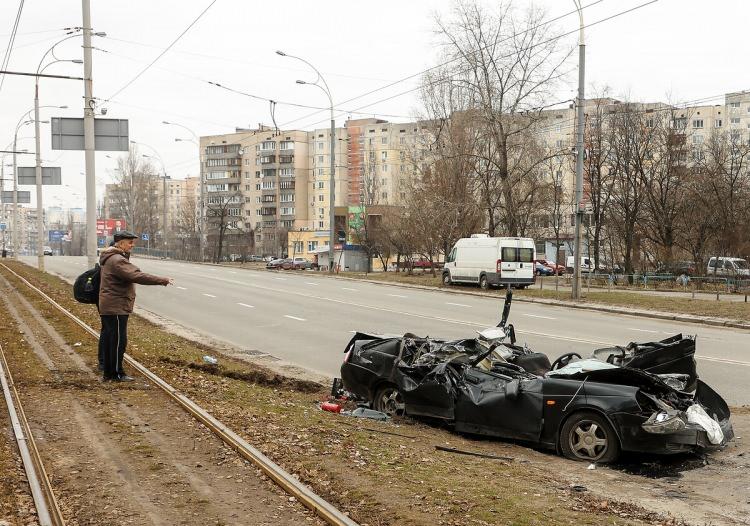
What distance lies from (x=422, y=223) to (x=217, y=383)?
35.0m

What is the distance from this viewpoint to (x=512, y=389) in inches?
283

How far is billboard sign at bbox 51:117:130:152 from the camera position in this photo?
19.4m

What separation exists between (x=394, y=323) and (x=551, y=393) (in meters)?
11.0

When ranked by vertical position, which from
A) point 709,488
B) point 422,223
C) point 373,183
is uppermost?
point 373,183

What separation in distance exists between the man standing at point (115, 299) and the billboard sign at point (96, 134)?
39.4 feet

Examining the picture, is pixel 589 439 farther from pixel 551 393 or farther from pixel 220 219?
pixel 220 219

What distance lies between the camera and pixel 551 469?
639 centimetres

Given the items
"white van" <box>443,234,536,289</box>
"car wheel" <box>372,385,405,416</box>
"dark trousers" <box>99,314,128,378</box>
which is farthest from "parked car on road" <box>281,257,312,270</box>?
"car wheel" <box>372,385,405,416</box>

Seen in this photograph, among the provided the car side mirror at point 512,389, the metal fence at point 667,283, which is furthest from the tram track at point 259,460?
the metal fence at point 667,283

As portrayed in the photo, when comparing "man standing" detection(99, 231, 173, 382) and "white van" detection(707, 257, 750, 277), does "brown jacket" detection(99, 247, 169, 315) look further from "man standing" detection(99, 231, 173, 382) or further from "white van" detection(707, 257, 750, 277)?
"white van" detection(707, 257, 750, 277)

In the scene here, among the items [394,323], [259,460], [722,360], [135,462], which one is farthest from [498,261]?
[135,462]

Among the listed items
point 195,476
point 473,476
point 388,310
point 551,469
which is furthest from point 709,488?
point 388,310

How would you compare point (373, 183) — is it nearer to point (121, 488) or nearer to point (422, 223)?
point (422, 223)

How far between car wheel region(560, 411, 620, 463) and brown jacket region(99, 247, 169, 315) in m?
5.01
